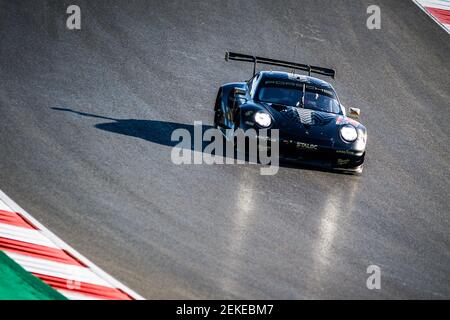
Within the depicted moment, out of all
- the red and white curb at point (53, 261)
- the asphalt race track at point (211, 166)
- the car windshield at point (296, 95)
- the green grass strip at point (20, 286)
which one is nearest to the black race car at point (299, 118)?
the car windshield at point (296, 95)

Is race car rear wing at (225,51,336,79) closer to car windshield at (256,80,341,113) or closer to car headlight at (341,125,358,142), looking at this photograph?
car windshield at (256,80,341,113)

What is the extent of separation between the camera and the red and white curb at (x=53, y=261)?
7.23 m

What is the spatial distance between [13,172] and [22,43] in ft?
19.6

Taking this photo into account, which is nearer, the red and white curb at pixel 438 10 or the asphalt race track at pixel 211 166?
the asphalt race track at pixel 211 166

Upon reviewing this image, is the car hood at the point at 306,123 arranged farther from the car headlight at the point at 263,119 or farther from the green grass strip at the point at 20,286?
the green grass strip at the point at 20,286

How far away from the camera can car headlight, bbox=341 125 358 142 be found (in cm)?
1127

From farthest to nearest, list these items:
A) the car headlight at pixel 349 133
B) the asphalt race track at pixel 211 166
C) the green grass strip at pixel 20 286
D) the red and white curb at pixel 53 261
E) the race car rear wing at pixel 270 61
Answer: the race car rear wing at pixel 270 61, the car headlight at pixel 349 133, the asphalt race track at pixel 211 166, the red and white curb at pixel 53 261, the green grass strip at pixel 20 286

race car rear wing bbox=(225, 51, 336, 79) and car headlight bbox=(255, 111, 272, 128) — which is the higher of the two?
race car rear wing bbox=(225, 51, 336, 79)

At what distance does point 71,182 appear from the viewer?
9.62 m

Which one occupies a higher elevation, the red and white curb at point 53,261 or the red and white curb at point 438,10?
the red and white curb at point 438,10

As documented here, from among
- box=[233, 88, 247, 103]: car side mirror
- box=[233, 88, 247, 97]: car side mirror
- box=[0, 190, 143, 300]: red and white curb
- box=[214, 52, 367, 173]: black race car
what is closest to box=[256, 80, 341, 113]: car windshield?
box=[214, 52, 367, 173]: black race car

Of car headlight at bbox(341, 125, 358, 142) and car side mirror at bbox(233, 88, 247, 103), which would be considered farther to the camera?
car side mirror at bbox(233, 88, 247, 103)

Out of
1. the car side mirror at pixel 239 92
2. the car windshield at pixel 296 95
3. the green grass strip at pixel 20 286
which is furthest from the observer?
the car side mirror at pixel 239 92

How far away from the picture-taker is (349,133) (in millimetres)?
11359
